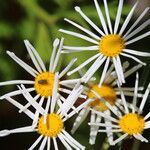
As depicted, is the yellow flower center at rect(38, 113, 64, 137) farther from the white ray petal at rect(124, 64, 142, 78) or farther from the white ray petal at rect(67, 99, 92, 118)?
the white ray petal at rect(124, 64, 142, 78)

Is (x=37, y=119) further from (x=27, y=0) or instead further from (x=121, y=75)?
(x=27, y=0)

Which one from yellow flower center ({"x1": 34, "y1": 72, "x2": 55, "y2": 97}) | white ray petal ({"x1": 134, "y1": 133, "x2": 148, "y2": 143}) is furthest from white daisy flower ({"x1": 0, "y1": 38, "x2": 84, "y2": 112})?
white ray petal ({"x1": 134, "y1": 133, "x2": 148, "y2": 143})

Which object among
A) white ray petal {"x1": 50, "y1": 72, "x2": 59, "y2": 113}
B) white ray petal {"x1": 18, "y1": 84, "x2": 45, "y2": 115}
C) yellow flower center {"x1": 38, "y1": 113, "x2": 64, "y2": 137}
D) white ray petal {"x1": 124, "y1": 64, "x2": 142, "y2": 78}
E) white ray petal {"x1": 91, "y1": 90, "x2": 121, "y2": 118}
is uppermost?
white ray petal {"x1": 124, "y1": 64, "x2": 142, "y2": 78}

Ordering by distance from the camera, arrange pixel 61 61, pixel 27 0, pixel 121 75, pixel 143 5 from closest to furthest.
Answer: pixel 121 75 < pixel 61 61 < pixel 27 0 < pixel 143 5

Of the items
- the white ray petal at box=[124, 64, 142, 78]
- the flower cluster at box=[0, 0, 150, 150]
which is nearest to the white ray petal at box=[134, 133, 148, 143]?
the flower cluster at box=[0, 0, 150, 150]

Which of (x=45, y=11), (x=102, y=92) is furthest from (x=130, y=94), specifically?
(x=45, y=11)

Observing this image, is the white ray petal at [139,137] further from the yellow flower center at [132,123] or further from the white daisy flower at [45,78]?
the white daisy flower at [45,78]

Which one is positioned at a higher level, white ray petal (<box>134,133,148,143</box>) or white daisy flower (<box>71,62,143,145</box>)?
white daisy flower (<box>71,62,143,145</box>)

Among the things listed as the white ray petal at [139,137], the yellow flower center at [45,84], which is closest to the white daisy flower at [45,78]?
the yellow flower center at [45,84]
